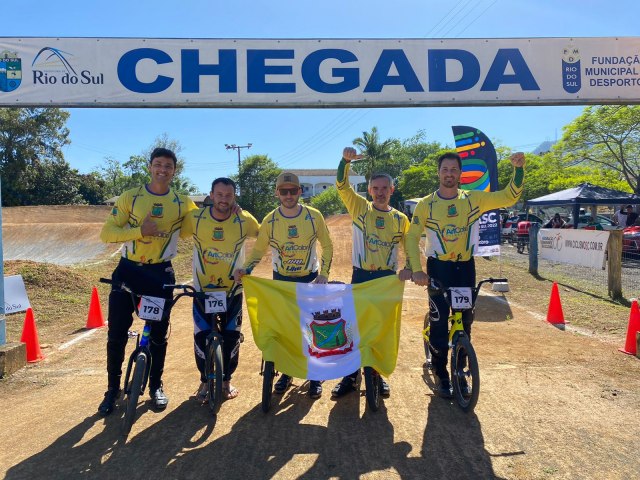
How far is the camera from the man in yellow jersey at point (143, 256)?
13.3 feet

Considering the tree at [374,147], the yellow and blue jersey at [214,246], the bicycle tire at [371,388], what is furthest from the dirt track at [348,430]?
the tree at [374,147]

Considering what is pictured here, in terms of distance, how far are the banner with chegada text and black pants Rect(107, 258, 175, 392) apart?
2.53ft

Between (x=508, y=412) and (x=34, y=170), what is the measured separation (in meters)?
48.9

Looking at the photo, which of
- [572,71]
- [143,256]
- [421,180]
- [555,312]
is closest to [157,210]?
[143,256]

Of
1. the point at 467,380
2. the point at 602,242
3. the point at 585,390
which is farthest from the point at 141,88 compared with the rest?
the point at 602,242

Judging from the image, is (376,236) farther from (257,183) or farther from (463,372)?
(257,183)

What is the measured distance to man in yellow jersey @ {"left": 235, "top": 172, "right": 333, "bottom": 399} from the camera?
4.30m

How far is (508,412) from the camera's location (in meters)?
3.96

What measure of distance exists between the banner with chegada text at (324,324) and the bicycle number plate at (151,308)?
77 centimetres

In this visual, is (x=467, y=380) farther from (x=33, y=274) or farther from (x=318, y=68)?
(x=33, y=274)

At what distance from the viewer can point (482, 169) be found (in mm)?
10328

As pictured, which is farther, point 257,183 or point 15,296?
point 257,183

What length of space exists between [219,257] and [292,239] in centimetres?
69

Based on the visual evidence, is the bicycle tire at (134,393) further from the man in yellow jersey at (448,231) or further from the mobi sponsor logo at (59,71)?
the mobi sponsor logo at (59,71)
